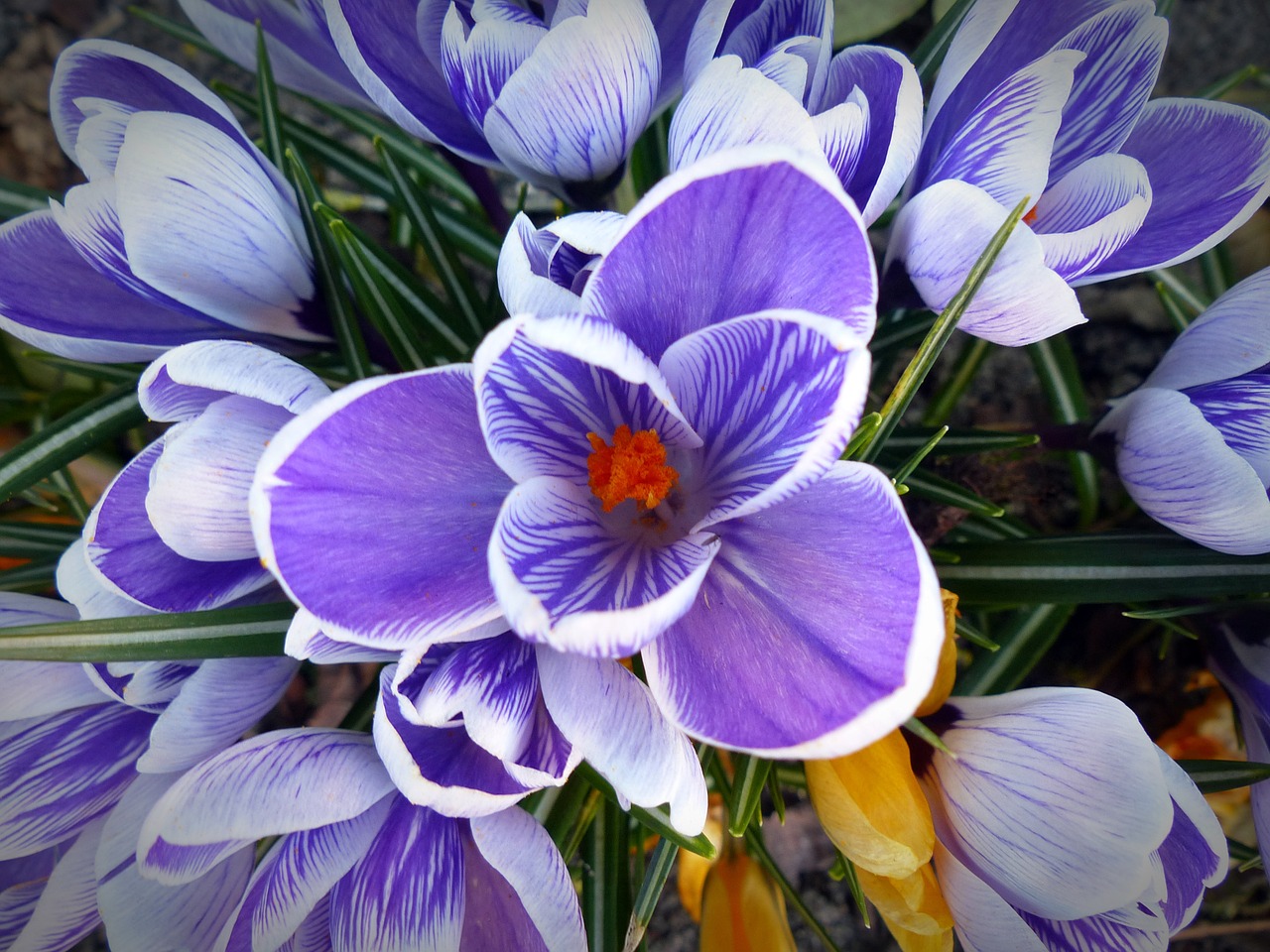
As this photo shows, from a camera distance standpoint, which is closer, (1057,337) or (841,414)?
(841,414)

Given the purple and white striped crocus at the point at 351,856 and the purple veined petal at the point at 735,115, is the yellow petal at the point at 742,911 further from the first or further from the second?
the purple veined petal at the point at 735,115

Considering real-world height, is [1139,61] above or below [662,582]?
above

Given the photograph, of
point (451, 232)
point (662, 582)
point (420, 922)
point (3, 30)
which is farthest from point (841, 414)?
point (3, 30)

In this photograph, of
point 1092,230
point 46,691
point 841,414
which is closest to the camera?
point 841,414

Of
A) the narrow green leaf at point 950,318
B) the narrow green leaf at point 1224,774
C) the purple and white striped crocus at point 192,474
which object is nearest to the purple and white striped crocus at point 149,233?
the purple and white striped crocus at point 192,474

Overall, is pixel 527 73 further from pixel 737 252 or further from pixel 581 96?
pixel 737 252

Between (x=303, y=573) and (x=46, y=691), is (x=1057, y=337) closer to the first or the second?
(x=303, y=573)

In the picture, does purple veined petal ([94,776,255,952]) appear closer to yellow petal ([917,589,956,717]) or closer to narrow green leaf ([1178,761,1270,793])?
yellow petal ([917,589,956,717])

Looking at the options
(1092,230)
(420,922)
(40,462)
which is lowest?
(420,922)
